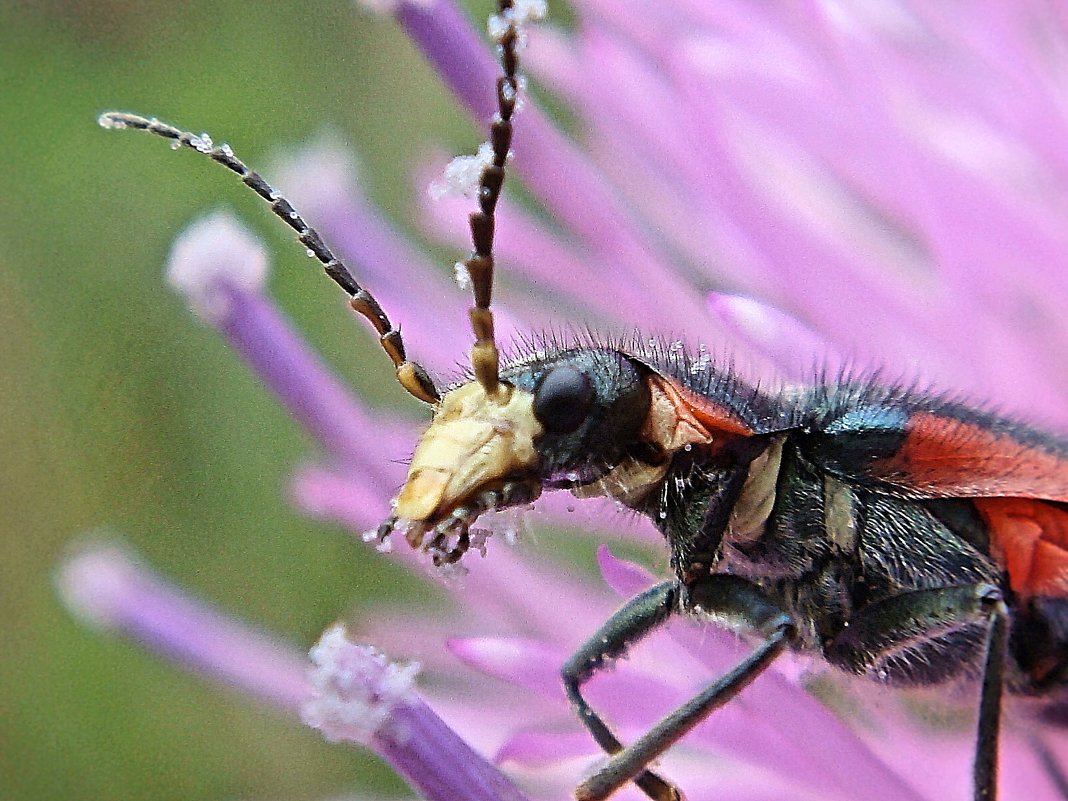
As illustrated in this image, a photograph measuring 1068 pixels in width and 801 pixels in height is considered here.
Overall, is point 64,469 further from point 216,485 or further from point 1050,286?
point 1050,286

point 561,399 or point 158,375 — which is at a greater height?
point 158,375

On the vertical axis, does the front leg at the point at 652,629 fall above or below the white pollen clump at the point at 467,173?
below

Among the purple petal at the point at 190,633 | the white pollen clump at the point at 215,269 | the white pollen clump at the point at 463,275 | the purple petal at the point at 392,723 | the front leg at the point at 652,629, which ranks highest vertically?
the white pollen clump at the point at 215,269

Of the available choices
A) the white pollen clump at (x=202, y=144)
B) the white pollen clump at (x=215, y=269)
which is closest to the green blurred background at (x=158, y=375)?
the white pollen clump at (x=215, y=269)

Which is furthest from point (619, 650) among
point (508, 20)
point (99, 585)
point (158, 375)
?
point (158, 375)

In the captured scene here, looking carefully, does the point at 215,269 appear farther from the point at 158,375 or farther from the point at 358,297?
the point at 158,375

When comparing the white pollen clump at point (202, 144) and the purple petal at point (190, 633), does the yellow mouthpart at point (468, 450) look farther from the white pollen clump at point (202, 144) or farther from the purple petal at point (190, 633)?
the purple petal at point (190, 633)
